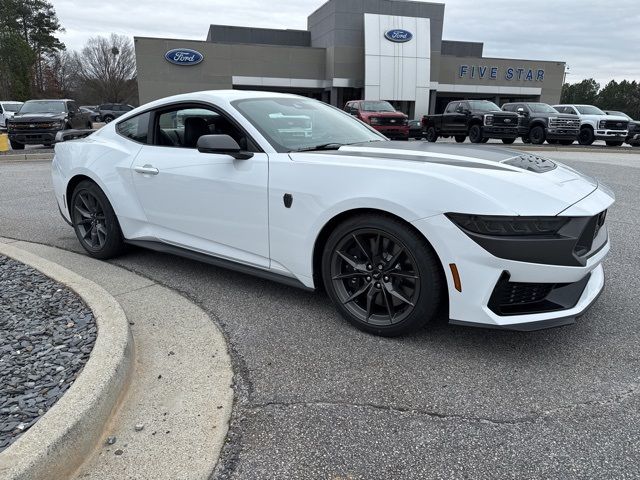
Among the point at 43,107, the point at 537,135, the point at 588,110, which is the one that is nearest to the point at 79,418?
the point at 43,107

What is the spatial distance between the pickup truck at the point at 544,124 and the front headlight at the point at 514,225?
20383mm

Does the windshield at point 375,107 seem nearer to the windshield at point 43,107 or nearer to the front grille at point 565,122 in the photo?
the front grille at point 565,122

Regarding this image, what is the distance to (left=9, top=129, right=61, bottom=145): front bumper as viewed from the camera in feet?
57.1

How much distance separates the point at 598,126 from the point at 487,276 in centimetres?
2199

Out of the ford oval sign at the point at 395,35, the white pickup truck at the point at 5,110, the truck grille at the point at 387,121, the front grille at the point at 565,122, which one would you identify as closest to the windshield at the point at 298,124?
the truck grille at the point at 387,121

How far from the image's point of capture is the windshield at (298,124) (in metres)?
3.68

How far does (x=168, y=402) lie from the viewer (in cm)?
256

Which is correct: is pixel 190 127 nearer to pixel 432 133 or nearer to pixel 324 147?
pixel 324 147

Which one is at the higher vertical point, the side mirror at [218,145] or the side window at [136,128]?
the side window at [136,128]

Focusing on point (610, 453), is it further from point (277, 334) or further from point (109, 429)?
point (109, 429)

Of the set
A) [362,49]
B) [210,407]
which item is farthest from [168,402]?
[362,49]

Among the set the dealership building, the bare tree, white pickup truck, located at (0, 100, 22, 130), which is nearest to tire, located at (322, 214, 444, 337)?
white pickup truck, located at (0, 100, 22, 130)

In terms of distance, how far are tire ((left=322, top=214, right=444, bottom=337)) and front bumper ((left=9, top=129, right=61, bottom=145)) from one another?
56.6 ft

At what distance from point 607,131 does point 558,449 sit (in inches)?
888
